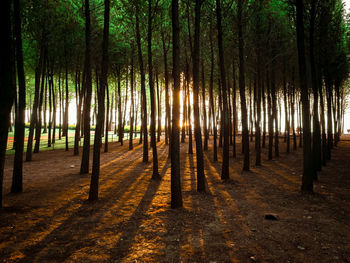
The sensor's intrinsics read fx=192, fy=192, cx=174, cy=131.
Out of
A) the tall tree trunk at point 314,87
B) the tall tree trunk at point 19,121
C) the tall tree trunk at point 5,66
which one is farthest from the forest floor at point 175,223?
the tall tree trunk at point 5,66

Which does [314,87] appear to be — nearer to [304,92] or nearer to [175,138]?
[304,92]

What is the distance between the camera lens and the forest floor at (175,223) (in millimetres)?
3973

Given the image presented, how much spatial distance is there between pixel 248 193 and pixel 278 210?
1.81 meters

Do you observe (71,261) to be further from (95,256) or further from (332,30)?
(332,30)

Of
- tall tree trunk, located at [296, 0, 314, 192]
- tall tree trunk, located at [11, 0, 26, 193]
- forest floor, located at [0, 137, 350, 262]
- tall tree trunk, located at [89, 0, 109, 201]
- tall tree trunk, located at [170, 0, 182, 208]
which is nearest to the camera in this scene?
forest floor, located at [0, 137, 350, 262]

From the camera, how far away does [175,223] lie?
539cm

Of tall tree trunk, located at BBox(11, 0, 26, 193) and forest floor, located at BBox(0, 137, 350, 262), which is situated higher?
tall tree trunk, located at BBox(11, 0, 26, 193)

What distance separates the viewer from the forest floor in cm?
397

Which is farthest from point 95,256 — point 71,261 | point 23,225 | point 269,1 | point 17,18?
point 269,1

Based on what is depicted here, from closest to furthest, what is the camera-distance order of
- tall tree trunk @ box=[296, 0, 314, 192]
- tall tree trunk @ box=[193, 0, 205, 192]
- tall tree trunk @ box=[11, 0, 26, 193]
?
tall tree trunk @ box=[11, 0, 26, 193]
tall tree trunk @ box=[296, 0, 314, 192]
tall tree trunk @ box=[193, 0, 205, 192]

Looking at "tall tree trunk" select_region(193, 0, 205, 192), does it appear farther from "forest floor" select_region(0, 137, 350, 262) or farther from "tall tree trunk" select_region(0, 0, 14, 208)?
"tall tree trunk" select_region(0, 0, 14, 208)

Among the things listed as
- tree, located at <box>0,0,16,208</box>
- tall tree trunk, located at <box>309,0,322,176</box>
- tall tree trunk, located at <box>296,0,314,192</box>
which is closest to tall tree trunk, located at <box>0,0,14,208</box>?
tree, located at <box>0,0,16,208</box>

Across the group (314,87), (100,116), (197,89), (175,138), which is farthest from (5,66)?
(314,87)

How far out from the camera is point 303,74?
749cm
